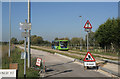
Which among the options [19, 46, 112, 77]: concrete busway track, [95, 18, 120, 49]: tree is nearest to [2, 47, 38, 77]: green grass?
[19, 46, 112, 77]: concrete busway track

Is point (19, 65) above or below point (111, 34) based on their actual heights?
below

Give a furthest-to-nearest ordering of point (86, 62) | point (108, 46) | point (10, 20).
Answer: point (108, 46), point (10, 20), point (86, 62)

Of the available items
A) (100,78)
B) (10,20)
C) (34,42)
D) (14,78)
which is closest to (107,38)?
(10,20)

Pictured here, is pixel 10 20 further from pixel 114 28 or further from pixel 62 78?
pixel 114 28

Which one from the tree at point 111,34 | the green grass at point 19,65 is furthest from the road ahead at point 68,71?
the tree at point 111,34

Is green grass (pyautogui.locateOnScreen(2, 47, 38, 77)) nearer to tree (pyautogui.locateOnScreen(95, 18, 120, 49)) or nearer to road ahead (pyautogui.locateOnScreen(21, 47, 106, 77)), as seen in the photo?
road ahead (pyautogui.locateOnScreen(21, 47, 106, 77))

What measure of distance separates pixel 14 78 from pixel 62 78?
11.1ft

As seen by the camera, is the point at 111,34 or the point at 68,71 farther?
the point at 111,34

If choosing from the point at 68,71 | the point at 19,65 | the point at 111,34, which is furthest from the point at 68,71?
the point at 111,34

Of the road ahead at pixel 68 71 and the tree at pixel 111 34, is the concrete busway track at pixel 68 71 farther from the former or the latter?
the tree at pixel 111 34

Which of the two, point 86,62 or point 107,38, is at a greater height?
point 107,38

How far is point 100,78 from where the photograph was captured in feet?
32.1

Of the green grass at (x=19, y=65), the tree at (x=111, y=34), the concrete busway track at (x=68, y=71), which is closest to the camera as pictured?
the green grass at (x=19, y=65)

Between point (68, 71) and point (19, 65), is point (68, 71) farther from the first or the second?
point (19, 65)
